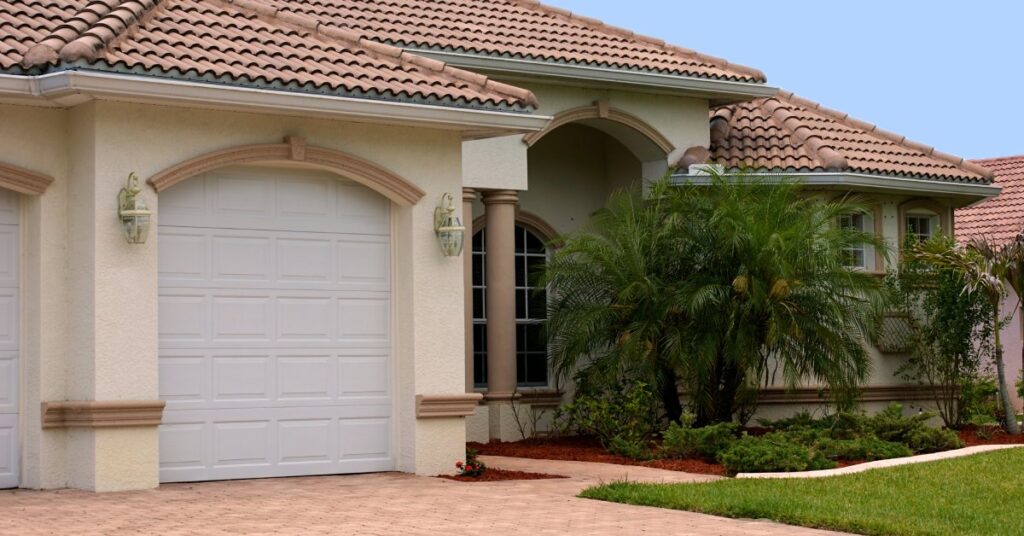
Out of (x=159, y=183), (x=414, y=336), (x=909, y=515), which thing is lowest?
(x=909, y=515)

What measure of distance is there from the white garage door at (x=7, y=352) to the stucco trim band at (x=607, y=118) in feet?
25.3

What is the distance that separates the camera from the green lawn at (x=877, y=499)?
10859mm

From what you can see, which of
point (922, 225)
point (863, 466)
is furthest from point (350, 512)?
point (922, 225)

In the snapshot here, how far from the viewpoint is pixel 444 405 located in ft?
48.8

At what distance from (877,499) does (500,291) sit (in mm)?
8010

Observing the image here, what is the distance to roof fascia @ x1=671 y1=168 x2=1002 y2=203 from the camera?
799 inches

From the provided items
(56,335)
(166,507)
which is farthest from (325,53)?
(166,507)

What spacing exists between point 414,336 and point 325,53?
2928mm

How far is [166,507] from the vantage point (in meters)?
A: 11.8

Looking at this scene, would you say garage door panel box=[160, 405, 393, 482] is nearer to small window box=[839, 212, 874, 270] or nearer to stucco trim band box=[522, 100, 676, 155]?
stucco trim band box=[522, 100, 676, 155]

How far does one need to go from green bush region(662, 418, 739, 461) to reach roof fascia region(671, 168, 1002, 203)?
3912 millimetres

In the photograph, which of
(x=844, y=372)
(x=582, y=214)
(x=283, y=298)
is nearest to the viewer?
(x=283, y=298)

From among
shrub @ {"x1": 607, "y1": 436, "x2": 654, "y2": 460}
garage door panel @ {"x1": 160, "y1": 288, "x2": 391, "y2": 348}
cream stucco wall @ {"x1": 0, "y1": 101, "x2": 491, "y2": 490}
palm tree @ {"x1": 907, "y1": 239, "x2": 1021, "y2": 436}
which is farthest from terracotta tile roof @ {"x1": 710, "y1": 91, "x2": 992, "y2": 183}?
cream stucco wall @ {"x1": 0, "y1": 101, "x2": 491, "y2": 490}

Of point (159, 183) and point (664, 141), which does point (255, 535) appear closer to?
point (159, 183)
